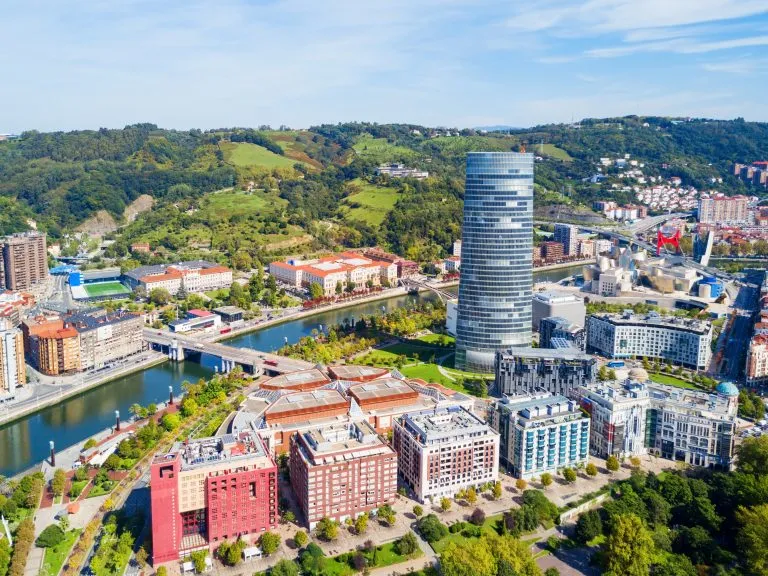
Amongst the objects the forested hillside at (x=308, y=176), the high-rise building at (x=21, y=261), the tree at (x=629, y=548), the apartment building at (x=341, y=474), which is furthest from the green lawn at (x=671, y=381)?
the high-rise building at (x=21, y=261)

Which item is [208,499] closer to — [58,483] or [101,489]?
[101,489]

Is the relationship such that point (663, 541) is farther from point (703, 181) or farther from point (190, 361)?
point (703, 181)

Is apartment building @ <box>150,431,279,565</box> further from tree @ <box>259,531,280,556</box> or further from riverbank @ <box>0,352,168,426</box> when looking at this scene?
riverbank @ <box>0,352,168,426</box>

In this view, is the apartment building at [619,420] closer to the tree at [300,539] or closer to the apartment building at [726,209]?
the tree at [300,539]

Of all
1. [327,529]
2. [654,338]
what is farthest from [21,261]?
[654,338]

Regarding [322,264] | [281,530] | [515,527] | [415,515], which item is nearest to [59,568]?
[281,530]

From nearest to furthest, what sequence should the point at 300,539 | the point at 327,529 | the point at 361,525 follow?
1. the point at 300,539
2. the point at 327,529
3. the point at 361,525
